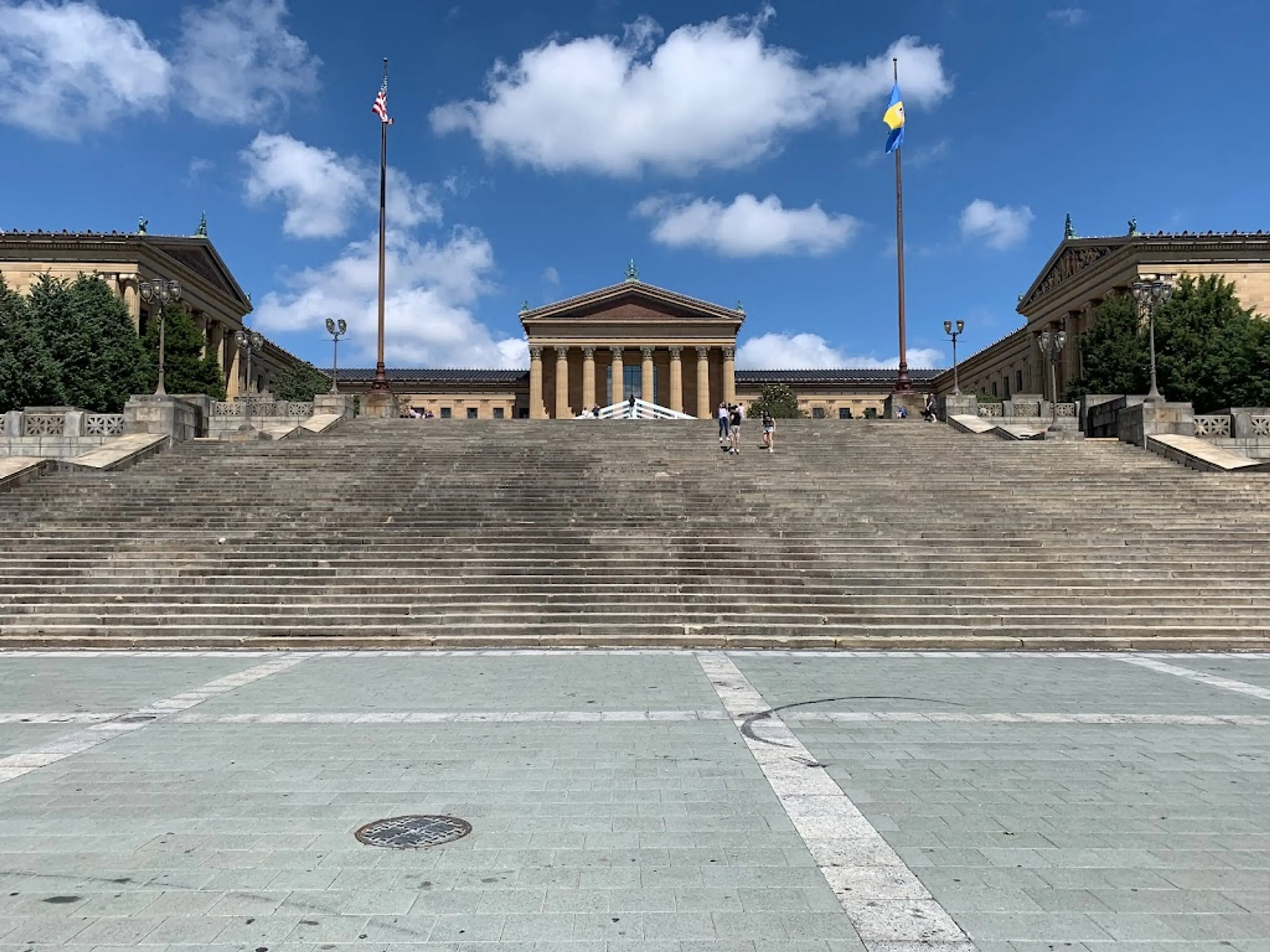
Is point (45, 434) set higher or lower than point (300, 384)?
lower

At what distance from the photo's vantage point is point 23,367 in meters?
35.5

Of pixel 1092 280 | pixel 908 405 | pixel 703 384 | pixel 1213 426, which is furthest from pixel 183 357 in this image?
pixel 1092 280

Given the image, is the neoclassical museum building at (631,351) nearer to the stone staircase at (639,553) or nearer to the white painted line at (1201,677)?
the stone staircase at (639,553)

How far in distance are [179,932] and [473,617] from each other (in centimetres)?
1015

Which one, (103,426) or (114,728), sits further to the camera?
(103,426)

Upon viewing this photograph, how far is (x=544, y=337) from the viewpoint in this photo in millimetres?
79688

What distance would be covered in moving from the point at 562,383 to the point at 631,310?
9.76 metres

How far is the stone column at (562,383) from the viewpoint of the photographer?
3103 inches

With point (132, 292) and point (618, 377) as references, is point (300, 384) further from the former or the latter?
point (618, 377)

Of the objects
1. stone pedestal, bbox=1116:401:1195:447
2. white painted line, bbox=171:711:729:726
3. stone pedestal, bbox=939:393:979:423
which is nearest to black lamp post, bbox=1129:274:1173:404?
stone pedestal, bbox=1116:401:1195:447

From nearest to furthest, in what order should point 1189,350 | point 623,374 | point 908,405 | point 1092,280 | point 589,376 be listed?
point 908,405
point 1189,350
point 1092,280
point 589,376
point 623,374

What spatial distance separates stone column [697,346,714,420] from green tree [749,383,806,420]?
5.19m

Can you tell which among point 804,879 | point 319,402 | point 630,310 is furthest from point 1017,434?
point 630,310

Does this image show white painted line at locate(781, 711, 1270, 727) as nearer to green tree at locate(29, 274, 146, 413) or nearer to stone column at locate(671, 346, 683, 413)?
green tree at locate(29, 274, 146, 413)
